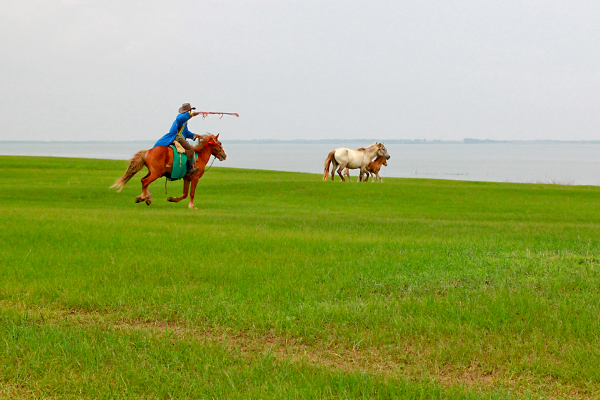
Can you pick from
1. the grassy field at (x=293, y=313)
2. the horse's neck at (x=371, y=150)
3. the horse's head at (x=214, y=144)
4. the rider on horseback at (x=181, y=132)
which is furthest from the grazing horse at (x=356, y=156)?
the grassy field at (x=293, y=313)

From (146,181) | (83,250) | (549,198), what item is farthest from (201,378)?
(549,198)

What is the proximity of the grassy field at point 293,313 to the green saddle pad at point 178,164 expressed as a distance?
17.5 feet

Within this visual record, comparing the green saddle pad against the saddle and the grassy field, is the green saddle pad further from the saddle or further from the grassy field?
the grassy field

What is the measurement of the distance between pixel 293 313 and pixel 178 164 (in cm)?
1324

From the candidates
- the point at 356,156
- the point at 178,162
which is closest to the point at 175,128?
the point at 178,162

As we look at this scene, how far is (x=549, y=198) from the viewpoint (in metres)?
27.3

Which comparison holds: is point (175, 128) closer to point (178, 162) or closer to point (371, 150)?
point (178, 162)

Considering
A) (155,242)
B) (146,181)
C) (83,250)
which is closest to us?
(83,250)

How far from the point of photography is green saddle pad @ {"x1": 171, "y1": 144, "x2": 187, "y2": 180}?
18844 millimetres

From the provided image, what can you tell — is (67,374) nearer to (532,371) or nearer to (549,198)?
(532,371)

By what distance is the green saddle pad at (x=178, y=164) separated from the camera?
61.8ft

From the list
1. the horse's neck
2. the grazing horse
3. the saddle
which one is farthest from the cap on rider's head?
the horse's neck

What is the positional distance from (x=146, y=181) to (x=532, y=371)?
15.7 meters

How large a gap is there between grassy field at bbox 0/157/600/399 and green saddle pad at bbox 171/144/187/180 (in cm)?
534
